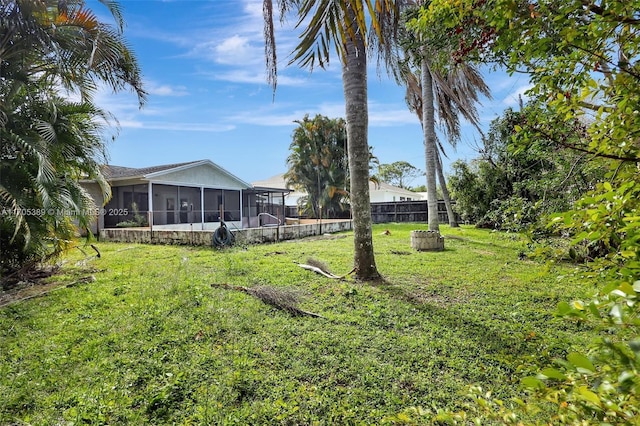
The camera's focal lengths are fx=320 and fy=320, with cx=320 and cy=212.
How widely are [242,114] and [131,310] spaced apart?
15.6 meters

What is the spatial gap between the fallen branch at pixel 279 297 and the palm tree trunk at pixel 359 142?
156 cm

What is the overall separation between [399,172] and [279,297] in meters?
45.4

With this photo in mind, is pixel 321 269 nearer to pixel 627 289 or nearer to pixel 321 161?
pixel 627 289

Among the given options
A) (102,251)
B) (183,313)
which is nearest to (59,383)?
(183,313)

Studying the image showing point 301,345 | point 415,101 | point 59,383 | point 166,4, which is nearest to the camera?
point 59,383

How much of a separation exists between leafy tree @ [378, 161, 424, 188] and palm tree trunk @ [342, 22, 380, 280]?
41.6m

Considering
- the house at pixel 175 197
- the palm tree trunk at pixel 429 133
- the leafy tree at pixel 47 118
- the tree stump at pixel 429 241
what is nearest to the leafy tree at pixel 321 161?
the house at pixel 175 197

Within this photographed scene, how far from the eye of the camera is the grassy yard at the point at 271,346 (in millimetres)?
2480

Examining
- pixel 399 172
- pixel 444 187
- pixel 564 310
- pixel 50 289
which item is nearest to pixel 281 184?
pixel 444 187

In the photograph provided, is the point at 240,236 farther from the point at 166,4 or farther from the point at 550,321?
the point at 550,321

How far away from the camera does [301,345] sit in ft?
11.2

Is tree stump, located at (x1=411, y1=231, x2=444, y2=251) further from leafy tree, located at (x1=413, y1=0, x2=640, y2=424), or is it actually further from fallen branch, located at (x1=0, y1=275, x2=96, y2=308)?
fallen branch, located at (x1=0, y1=275, x2=96, y2=308)

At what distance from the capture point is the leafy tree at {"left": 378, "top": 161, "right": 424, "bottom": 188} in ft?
154

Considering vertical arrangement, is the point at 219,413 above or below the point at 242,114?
below
